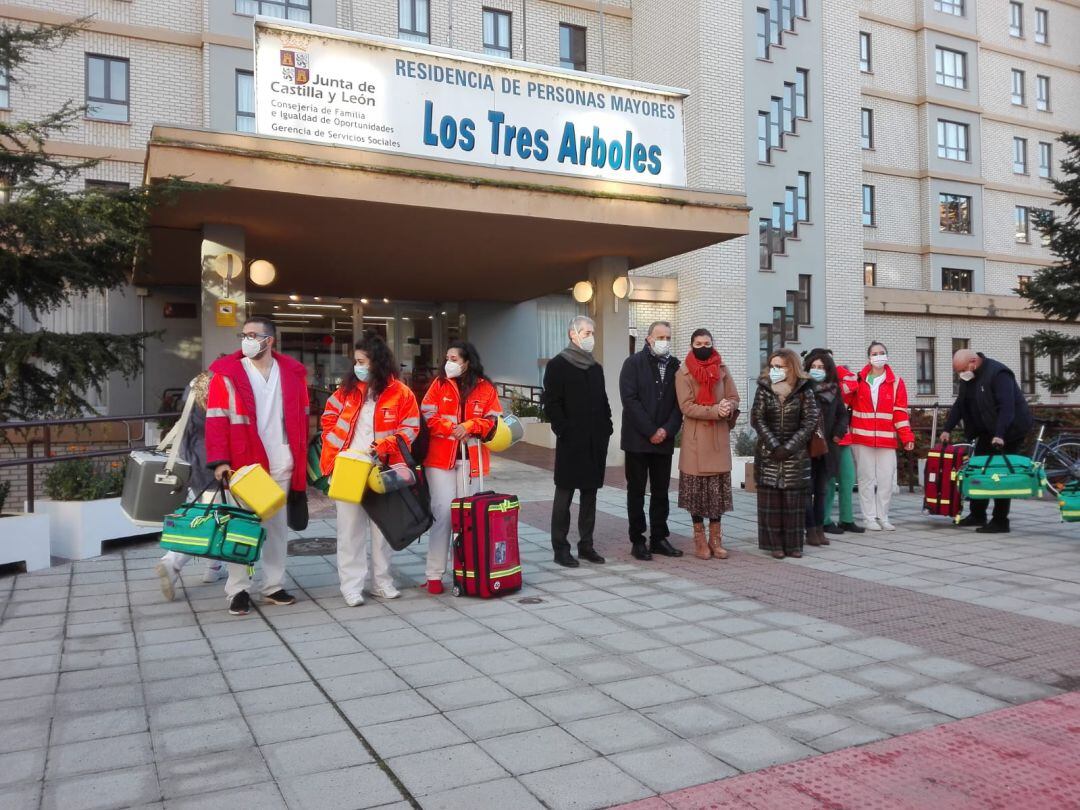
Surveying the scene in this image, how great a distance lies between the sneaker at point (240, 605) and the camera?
565 centimetres

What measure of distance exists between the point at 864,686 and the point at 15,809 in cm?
360

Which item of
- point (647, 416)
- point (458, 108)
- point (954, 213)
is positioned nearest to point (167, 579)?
point (647, 416)

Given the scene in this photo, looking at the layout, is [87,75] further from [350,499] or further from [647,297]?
[350,499]

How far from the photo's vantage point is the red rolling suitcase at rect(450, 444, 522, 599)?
5.91 m

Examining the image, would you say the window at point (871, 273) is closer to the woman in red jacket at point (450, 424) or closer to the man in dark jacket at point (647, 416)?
the man in dark jacket at point (647, 416)

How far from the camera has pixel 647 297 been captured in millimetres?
Result: 24453

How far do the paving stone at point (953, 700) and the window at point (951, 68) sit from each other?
117ft

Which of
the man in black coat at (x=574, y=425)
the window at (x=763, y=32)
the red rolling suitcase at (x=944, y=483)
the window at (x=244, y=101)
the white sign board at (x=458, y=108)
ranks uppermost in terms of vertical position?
the window at (x=763, y=32)

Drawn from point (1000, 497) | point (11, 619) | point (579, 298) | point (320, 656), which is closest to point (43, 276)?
point (11, 619)

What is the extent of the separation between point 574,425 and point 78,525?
4513 millimetres

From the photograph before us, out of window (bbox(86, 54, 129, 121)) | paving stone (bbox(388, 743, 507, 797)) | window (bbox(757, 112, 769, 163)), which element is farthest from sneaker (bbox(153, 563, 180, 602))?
window (bbox(757, 112, 769, 163))

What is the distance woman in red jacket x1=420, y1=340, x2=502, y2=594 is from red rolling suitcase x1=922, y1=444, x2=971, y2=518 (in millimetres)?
5246

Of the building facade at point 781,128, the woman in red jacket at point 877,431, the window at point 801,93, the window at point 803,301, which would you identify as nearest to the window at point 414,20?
the building facade at point 781,128

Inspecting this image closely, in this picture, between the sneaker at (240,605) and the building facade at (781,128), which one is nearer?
the sneaker at (240,605)
